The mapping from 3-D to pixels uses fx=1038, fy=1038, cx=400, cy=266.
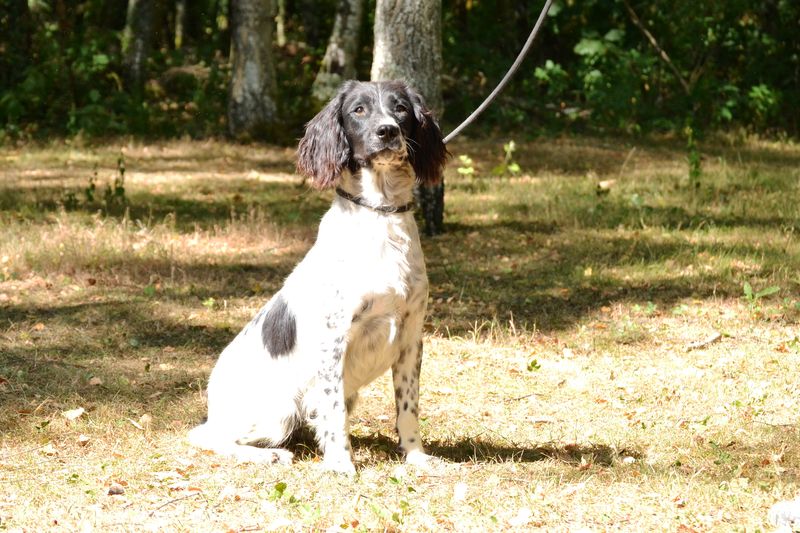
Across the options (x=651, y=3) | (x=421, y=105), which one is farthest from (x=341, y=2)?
(x=421, y=105)

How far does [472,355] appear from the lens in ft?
22.4

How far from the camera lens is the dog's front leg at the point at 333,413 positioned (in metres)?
4.74

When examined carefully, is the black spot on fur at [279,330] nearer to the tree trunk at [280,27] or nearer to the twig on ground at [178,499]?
the twig on ground at [178,499]

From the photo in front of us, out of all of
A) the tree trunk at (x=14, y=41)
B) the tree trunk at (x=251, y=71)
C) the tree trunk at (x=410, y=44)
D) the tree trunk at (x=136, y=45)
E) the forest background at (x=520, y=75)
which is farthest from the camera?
the tree trunk at (x=136, y=45)

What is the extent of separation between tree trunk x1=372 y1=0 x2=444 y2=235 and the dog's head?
14.8ft

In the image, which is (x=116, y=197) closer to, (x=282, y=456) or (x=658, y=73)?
(x=282, y=456)

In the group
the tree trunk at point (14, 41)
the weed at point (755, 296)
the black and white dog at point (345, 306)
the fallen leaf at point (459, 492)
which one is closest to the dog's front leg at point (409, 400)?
the black and white dog at point (345, 306)

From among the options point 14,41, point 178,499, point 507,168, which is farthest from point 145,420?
point 14,41

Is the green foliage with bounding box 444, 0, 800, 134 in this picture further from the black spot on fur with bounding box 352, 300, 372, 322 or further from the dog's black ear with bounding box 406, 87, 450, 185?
the black spot on fur with bounding box 352, 300, 372, 322

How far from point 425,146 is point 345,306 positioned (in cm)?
93

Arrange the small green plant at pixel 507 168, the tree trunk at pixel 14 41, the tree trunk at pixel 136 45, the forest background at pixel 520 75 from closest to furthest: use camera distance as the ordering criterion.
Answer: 1. the small green plant at pixel 507 168
2. the forest background at pixel 520 75
3. the tree trunk at pixel 14 41
4. the tree trunk at pixel 136 45

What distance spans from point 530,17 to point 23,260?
12387 millimetres

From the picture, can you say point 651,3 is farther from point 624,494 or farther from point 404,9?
point 624,494

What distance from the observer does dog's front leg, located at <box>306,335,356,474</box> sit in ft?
15.5
